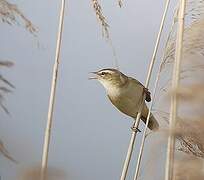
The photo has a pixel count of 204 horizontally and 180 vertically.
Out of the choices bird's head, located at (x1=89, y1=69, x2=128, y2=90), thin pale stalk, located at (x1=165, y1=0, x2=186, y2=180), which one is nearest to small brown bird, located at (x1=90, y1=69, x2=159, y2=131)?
bird's head, located at (x1=89, y1=69, x2=128, y2=90)

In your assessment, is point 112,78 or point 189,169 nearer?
point 189,169

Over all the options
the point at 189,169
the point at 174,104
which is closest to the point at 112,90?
the point at 174,104

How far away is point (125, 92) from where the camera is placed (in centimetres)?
88

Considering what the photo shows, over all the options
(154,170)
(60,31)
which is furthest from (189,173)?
(60,31)

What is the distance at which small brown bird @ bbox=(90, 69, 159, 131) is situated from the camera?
86 cm

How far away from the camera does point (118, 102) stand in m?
0.89

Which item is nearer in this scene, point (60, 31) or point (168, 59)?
point (60, 31)

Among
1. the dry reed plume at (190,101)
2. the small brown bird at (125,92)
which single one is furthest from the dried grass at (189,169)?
the small brown bird at (125,92)

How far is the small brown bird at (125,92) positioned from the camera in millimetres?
857

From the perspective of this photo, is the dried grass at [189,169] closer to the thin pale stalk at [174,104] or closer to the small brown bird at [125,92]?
the thin pale stalk at [174,104]

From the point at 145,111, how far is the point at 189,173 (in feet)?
1.32

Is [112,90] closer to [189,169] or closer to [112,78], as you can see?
[112,78]

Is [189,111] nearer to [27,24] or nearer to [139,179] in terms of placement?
[139,179]

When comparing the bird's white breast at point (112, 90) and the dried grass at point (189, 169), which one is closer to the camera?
the dried grass at point (189, 169)
